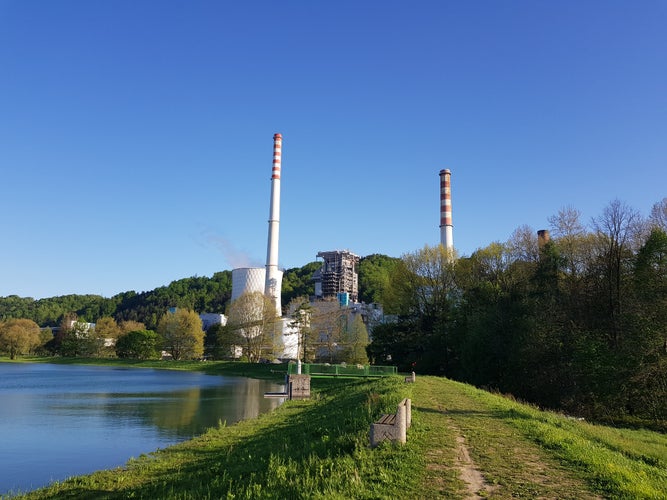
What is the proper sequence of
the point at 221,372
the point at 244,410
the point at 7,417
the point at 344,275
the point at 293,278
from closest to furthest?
the point at 7,417
the point at 244,410
the point at 221,372
the point at 344,275
the point at 293,278

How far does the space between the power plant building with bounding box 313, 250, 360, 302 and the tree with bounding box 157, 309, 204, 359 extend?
3352 cm

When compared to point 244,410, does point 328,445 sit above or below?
above

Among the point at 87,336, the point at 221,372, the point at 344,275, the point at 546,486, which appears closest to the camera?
the point at 546,486

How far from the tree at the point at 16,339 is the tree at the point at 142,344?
66.1 feet

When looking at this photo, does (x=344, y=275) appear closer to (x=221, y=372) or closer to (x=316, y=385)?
(x=221, y=372)

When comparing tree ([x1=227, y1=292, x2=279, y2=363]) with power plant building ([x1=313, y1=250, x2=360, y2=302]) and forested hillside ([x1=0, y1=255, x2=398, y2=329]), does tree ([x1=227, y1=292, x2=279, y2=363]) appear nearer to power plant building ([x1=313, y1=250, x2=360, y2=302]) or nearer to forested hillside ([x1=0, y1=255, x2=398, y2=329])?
power plant building ([x1=313, y1=250, x2=360, y2=302])

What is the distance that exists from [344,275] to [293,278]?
5263 cm

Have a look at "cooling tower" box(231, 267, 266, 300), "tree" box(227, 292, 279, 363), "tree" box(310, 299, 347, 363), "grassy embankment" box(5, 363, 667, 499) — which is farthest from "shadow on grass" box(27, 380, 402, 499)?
"cooling tower" box(231, 267, 266, 300)

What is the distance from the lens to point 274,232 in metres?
85.1

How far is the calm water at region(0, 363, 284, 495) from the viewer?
15.7 metres

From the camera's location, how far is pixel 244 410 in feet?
93.8

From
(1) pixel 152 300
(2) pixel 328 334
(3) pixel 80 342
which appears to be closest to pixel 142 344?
(3) pixel 80 342

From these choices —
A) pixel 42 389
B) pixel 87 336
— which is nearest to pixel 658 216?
pixel 42 389

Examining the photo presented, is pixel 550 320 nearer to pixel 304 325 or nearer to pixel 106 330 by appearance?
pixel 304 325
